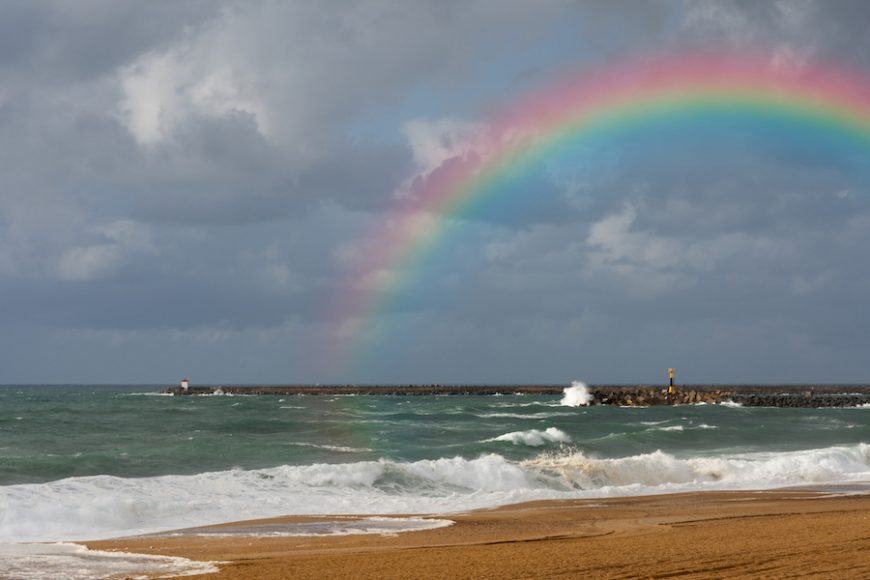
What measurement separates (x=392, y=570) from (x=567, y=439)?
2972cm

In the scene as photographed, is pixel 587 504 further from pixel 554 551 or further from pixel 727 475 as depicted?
pixel 727 475

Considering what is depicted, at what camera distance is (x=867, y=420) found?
63156 mm

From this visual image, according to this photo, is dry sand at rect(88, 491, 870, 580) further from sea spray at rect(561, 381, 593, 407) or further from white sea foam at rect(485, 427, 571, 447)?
sea spray at rect(561, 381, 593, 407)

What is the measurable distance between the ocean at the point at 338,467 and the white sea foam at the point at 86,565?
10 cm

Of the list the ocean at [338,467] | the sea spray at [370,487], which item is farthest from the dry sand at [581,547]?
the ocean at [338,467]

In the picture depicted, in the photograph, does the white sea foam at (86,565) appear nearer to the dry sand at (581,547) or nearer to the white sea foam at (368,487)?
the dry sand at (581,547)

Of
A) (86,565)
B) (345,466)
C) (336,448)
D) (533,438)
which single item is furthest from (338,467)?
(86,565)

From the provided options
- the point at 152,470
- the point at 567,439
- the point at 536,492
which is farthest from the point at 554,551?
the point at 567,439

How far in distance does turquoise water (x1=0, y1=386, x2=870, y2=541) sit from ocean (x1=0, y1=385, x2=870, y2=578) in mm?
64

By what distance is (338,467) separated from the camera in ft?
90.0

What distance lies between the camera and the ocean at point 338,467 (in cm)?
2022

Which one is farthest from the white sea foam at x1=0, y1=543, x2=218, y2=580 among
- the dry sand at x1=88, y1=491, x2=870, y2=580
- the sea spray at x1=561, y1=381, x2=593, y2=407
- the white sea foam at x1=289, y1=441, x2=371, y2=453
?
the sea spray at x1=561, y1=381, x2=593, y2=407

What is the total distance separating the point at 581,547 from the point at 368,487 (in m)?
12.3

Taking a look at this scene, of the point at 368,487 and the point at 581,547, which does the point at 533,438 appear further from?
the point at 581,547
